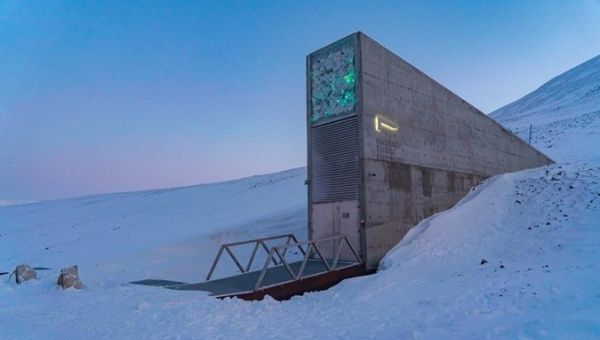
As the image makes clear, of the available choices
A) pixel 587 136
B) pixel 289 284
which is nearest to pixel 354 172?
pixel 289 284

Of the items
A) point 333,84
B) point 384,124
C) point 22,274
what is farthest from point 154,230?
point 384,124

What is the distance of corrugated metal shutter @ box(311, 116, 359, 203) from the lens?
37.8 ft

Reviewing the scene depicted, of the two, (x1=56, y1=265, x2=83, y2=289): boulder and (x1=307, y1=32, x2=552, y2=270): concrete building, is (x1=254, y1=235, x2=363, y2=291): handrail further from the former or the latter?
(x1=56, y1=265, x2=83, y2=289): boulder

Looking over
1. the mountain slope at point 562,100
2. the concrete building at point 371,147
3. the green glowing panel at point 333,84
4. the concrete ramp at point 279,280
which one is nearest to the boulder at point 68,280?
the concrete ramp at point 279,280

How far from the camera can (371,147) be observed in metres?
11.6

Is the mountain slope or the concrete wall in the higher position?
the mountain slope

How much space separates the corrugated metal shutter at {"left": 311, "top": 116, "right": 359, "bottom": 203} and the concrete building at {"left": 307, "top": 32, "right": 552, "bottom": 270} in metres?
0.03

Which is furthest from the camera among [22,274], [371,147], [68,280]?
[371,147]

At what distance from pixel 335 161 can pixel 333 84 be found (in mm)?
2392

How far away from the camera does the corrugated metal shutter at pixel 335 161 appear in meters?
11.5

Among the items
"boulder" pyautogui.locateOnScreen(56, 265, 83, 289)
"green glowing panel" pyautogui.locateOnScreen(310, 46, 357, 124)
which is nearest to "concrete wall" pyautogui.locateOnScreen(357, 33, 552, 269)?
"green glowing panel" pyautogui.locateOnScreen(310, 46, 357, 124)

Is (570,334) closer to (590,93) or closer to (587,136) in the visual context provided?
(587,136)

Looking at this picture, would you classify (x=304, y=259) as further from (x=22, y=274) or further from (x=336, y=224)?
(x=22, y=274)

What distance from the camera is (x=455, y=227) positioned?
39.4ft
